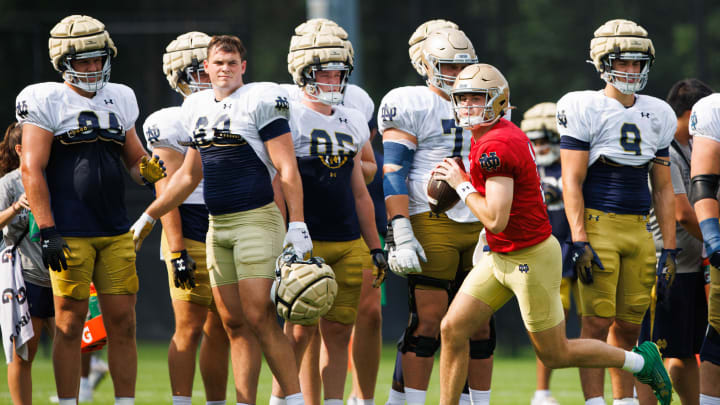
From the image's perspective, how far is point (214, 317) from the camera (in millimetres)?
6141

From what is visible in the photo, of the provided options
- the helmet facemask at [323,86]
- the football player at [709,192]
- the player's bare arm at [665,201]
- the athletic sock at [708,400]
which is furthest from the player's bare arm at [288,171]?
the athletic sock at [708,400]

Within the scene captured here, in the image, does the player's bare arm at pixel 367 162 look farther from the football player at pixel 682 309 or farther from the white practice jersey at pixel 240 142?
the football player at pixel 682 309

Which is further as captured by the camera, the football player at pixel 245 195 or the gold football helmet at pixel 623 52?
the gold football helmet at pixel 623 52

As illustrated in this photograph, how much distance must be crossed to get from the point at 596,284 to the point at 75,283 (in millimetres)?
2738

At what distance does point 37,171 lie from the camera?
553cm

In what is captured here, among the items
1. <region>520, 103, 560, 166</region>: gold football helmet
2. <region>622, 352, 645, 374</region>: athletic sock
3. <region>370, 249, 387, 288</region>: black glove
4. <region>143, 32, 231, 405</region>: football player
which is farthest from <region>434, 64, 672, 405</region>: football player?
<region>520, 103, 560, 166</region>: gold football helmet

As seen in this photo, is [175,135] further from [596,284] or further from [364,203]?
[596,284]

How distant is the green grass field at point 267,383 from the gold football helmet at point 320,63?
324 centimetres

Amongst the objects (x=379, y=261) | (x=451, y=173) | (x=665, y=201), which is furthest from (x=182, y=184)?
(x=665, y=201)

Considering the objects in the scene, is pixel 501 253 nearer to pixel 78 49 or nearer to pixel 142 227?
pixel 142 227

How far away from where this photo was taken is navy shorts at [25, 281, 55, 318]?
20.4 feet

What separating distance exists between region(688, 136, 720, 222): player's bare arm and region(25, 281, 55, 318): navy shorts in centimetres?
367

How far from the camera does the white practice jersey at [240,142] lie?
5.23m

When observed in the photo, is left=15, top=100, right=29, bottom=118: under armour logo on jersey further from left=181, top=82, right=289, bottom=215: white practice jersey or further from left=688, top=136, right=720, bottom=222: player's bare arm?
left=688, top=136, right=720, bottom=222: player's bare arm
